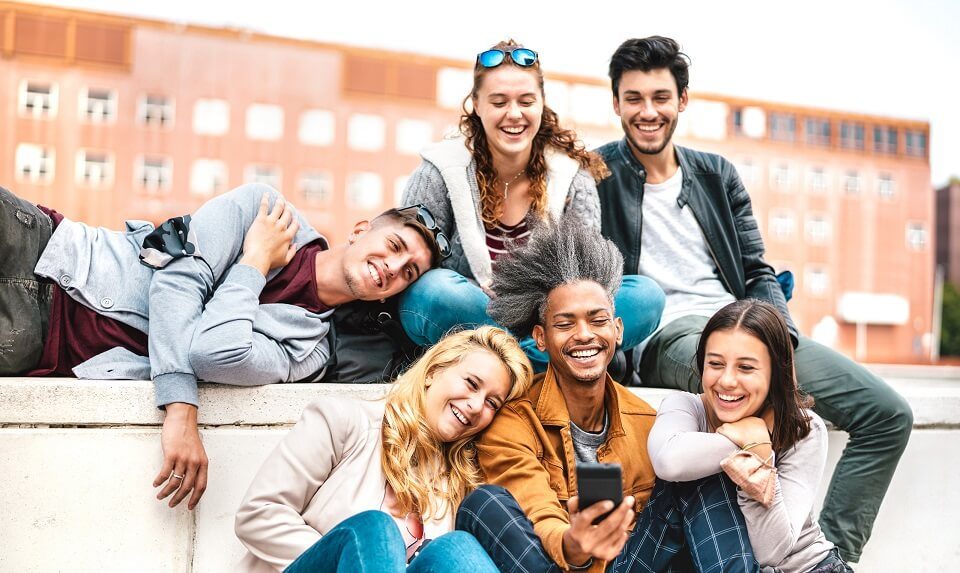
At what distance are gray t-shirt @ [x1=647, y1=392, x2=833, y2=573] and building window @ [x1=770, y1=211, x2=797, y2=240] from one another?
147 ft

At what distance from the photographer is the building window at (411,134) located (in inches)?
1596

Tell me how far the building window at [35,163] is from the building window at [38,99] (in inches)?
58.1

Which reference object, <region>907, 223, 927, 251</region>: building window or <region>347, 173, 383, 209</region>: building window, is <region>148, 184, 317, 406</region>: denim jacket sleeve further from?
<region>907, 223, 927, 251</region>: building window

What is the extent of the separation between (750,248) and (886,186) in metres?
50.9

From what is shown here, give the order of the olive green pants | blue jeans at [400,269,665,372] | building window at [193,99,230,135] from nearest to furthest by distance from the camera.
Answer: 1. blue jeans at [400,269,665,372]
2. the olive green pants
3. building window at [193,99,230,135]

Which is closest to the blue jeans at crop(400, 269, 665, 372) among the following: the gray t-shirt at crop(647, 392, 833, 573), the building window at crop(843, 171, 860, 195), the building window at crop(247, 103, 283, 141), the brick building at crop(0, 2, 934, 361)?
the gray t-shirt at crop(647, 392, 833, 573)

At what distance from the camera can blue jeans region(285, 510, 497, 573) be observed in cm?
212

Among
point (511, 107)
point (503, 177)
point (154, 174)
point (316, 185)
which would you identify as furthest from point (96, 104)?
point (511, 107)

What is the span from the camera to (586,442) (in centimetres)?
294

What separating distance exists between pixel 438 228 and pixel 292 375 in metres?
0.79

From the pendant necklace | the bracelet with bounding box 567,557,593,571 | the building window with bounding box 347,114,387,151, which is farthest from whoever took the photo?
→ the building window with bounding box 347,114,387,151

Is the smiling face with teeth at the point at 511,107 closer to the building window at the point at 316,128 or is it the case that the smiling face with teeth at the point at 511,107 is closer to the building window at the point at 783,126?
the building window at the point at 316,128

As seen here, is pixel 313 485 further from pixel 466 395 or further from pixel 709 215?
pixel 709 215

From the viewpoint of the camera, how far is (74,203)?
38.1 meters
